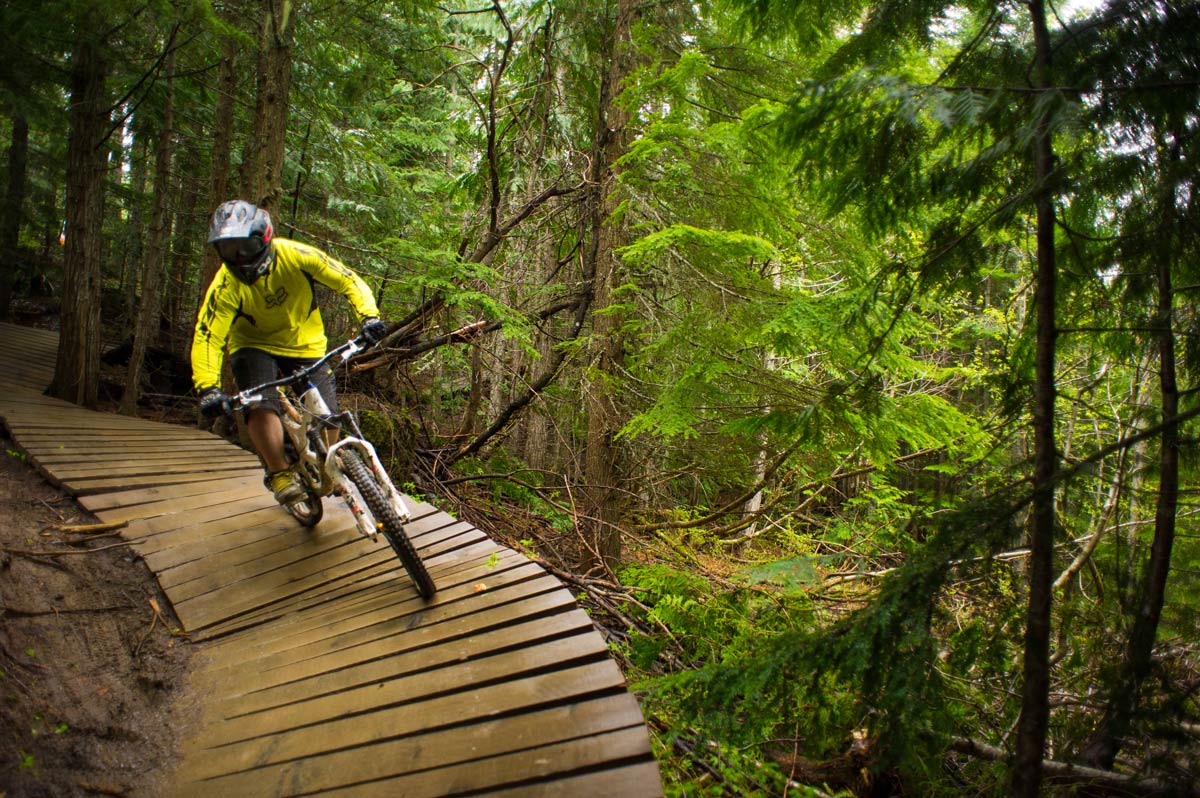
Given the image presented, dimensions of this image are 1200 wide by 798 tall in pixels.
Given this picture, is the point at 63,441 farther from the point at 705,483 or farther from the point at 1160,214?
the point at 1160,214

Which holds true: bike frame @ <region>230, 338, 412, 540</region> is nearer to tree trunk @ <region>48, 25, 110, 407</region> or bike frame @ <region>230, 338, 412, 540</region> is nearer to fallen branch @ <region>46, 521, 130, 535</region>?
fallen branch @ <region>46, 521, 130, 535</region>

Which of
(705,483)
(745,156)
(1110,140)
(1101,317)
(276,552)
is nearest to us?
(1110,140)

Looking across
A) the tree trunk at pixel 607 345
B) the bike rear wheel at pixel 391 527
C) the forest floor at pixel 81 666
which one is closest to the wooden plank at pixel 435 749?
the forest floor at pixel 81 666

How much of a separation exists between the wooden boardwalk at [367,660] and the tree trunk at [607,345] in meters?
2.55

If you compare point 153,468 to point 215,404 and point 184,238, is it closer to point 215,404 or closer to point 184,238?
point 215,404

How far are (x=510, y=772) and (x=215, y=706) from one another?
1.80m

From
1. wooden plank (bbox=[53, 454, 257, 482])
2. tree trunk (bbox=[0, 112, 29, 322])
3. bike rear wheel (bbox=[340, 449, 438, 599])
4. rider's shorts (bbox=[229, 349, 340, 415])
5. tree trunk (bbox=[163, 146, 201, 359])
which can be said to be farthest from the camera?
tree trunk (bbox=[0, 112, 29, 322])

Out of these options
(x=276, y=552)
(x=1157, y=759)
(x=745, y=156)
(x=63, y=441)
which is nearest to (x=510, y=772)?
(x=1157, y=759)

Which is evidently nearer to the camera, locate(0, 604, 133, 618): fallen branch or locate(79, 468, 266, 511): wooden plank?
locate(0, 604, 133, 618): fallen branch

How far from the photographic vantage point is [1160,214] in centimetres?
241

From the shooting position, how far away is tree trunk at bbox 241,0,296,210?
21.2ft

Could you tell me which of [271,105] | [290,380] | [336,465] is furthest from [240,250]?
[271,105]

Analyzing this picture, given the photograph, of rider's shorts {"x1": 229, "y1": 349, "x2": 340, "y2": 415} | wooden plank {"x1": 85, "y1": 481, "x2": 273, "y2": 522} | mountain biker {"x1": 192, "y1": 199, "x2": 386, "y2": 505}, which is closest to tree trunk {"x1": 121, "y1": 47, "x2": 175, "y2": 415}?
wooden plank {"x1": 85, "y1": 481, "x2": 273, "y2": 522}

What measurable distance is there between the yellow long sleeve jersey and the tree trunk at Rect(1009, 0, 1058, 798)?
148 inches
